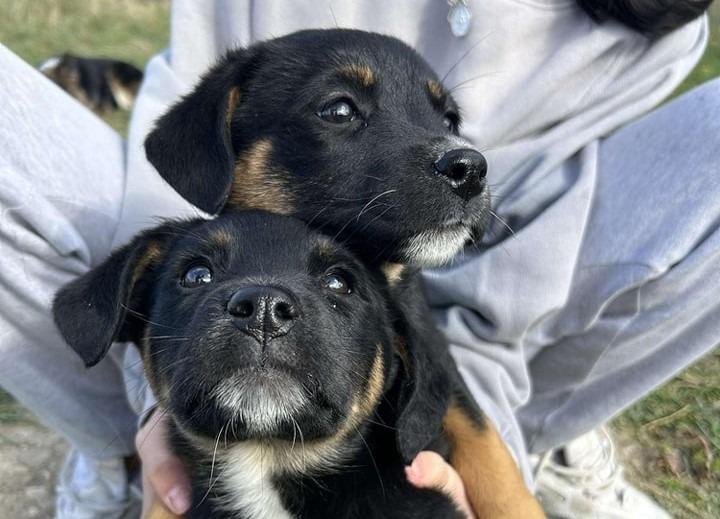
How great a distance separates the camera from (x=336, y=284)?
2.21 meters

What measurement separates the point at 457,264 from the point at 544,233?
1.18 ft

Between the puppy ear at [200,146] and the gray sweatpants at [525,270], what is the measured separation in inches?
23.0

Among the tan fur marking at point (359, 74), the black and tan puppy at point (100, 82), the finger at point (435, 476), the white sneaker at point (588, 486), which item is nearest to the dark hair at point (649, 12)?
the tan fur marking at point (359, 74)

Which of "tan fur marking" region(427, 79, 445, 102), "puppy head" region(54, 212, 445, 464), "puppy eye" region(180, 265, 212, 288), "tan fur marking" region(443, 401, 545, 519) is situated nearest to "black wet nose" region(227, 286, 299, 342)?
"puppy head" region(54, 212, 445, 464)

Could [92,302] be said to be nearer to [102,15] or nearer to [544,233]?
[544,233]

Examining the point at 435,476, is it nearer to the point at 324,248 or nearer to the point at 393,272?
the point at 393,272

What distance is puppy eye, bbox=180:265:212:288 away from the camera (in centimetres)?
214

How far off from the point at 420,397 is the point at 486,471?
21.2 inches

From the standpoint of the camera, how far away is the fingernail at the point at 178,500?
2.44m

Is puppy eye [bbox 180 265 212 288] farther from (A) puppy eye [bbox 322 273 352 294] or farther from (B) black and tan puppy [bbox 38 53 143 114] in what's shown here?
(B) black and tan puppy [bbox 38 53 143 114]

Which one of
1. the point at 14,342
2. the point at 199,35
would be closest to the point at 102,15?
the point at 199,35

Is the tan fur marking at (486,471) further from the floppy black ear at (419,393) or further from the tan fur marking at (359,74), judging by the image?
the tan fur marking at (359,74)

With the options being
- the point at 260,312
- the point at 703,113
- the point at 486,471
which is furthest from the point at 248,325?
the point at 703,113

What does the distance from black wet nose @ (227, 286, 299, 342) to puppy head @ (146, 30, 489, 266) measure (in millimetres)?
580
